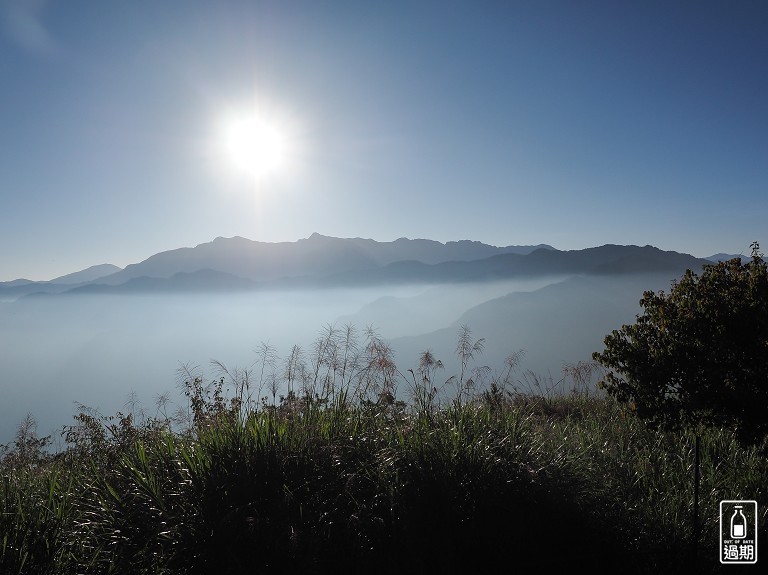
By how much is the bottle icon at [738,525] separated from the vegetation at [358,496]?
188mm

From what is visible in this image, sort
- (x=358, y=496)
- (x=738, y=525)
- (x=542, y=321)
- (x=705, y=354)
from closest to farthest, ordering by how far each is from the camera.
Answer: (x=358, y=496), (x=738, y=525), (x=705, y=354), (x=542, y=321)

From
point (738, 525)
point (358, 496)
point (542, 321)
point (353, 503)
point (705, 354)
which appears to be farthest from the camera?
point (542, 321)

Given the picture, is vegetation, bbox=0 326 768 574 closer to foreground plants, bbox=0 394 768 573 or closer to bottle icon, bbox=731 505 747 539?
foreground plants, bbox=0 394 768 573

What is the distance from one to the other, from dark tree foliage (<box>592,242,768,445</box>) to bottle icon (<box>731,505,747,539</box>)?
68 centimetres

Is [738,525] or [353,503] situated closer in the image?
[353,503]

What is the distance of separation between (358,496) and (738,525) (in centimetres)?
329

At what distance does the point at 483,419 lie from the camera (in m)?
5.11

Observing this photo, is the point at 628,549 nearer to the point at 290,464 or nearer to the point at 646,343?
the point at 646,343

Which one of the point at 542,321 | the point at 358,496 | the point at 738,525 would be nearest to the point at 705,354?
the point at 738,525

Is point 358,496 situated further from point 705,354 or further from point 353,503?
point 705,354

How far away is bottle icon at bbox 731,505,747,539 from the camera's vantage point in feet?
12.9

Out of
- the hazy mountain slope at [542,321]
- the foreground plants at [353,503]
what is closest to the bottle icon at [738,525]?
the foreground plants at [353,503]

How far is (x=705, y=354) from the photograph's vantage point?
4.41m

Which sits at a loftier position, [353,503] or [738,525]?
[353,503]
